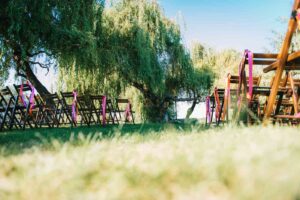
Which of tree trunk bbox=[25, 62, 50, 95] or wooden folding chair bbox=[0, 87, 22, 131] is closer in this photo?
wooden folding chair bbox=[0, 87, 22, 131]

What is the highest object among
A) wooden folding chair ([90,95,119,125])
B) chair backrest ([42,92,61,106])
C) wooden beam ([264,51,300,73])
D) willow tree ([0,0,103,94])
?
willow tree ([0,0,103,94])

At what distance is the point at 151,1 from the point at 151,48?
2.42 meters

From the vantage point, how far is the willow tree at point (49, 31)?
870 cm

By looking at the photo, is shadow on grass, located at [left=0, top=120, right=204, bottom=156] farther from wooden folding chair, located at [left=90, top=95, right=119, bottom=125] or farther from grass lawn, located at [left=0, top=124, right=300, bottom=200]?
wooden folding chair, located at [left=90, top=95, right=119, bottom=125]

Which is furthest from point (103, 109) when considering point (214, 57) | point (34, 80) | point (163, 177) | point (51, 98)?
point (214, 57)

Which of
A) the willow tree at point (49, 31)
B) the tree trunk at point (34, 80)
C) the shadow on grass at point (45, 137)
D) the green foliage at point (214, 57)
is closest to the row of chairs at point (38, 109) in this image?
the tree trunk at point (34, 80)

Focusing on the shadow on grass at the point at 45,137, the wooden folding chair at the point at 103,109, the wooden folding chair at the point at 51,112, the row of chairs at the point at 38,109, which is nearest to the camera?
the shadow on grass at the point at 45,137

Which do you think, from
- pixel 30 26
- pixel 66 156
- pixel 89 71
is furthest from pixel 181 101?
pixel 66 156

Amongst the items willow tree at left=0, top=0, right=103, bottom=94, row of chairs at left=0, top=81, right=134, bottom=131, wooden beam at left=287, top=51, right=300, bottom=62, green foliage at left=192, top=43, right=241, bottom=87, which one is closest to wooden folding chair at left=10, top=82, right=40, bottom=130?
row of chairs at left=0, top=81, right=134, bottom=131

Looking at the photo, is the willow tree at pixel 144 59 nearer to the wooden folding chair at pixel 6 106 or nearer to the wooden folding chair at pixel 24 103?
the wooden folding chair at pixel 24 103

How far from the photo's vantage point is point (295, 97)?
14.9ft

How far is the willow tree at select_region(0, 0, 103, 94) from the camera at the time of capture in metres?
8.70

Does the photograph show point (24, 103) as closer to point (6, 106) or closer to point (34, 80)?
point (6, 106)

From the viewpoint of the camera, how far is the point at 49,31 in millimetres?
9078
